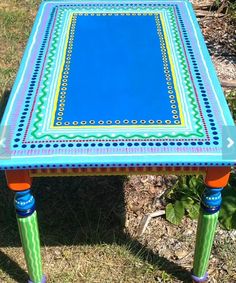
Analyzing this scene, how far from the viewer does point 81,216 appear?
3041 mm

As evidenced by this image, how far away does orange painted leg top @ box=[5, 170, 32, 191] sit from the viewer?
6.89ft

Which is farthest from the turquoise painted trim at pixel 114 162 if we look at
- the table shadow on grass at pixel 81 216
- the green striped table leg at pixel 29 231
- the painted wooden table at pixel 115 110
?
the table shadow on grass at pixel 81 216

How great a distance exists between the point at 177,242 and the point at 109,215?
1.41 ft

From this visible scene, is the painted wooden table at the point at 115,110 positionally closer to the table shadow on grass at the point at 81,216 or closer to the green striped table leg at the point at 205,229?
the green striped table leg at the point at 205,229

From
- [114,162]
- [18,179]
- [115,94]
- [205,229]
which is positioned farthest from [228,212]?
[18,179]

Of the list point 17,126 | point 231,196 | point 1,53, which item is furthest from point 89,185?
point 1,53

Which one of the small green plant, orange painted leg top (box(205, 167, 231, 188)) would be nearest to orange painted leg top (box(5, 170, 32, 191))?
orange painted leg top (box(205, 167, 231, 188))

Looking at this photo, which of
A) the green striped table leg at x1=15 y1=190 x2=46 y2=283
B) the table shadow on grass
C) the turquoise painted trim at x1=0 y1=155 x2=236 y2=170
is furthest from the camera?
the table shadow on grass

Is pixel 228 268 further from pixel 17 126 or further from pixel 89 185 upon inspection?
pixel 17 126

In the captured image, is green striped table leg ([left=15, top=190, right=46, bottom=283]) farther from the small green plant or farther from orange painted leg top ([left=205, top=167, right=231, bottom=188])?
the small green plant

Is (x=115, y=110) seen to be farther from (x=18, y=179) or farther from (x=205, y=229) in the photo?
(x=205, y=229)

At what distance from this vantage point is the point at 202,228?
7.77 ft

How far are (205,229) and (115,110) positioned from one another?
682mm

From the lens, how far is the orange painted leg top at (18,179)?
210 cm
